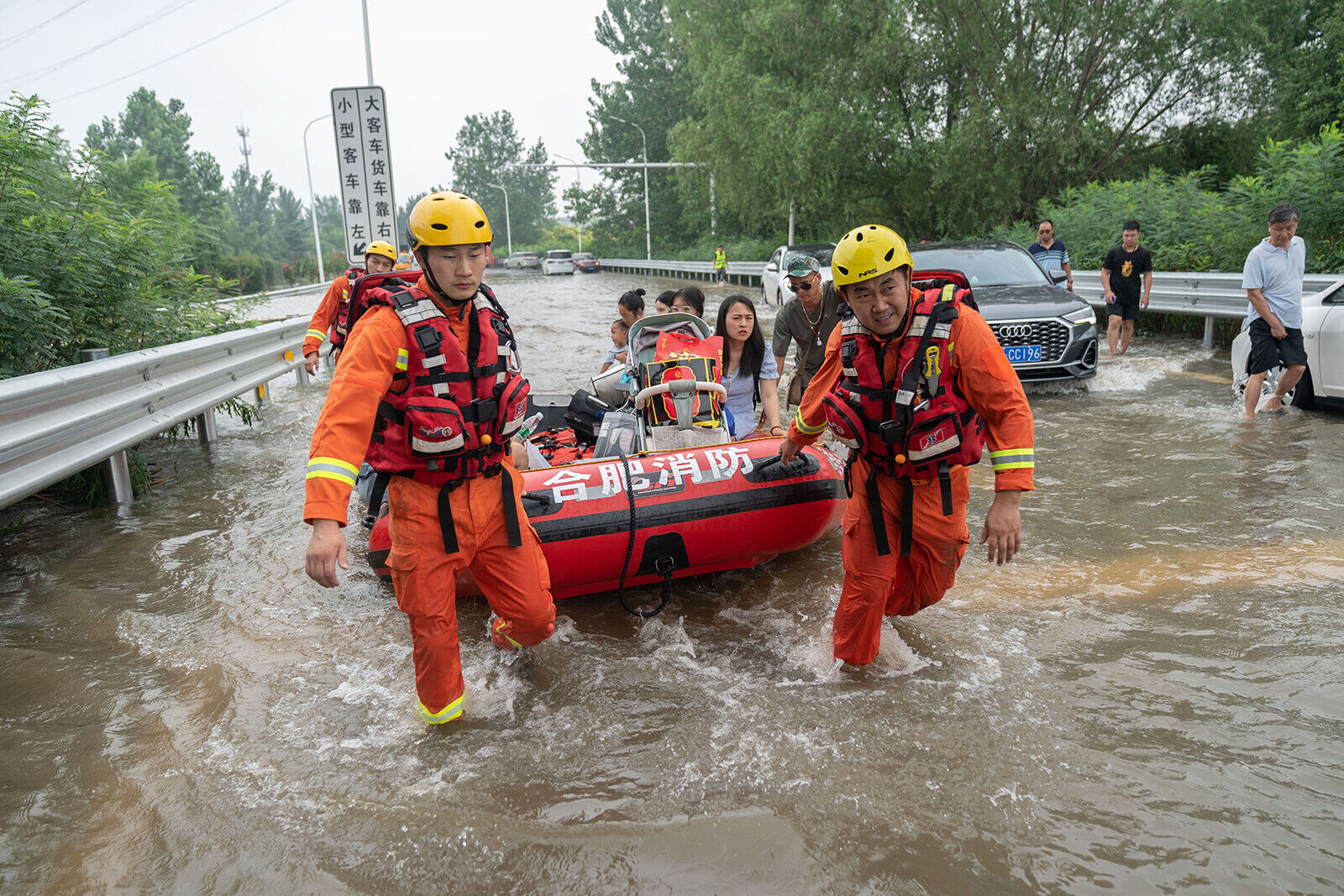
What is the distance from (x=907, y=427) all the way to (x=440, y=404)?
1.82m

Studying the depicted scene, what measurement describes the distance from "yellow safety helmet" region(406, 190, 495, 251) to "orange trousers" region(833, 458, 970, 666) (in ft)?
6.14

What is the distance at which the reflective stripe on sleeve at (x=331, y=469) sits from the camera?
304 cm

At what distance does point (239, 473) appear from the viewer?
24.8ft

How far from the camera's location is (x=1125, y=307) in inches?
456

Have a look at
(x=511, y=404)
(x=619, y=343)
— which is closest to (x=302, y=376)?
(x=619, y=343)

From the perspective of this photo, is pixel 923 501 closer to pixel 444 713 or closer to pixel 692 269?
pixel 444 713

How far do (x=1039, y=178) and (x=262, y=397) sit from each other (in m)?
17.1

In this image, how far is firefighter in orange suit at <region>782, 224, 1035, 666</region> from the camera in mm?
3457

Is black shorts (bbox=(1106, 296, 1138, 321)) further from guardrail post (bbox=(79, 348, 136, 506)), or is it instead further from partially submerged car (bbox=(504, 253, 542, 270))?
partially submerged car (bbox=(504, 253, 542, 270))

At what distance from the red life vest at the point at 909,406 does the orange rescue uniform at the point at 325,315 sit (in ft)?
16.2

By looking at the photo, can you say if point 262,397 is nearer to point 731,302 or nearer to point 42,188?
point 42,188

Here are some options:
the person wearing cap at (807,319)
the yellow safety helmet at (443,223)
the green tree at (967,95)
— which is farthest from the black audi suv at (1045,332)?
the green tree at (967,95)

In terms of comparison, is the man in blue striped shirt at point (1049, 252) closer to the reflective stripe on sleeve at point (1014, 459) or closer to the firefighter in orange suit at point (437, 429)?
the reflective stripe on sleeve at point (1014, 459)

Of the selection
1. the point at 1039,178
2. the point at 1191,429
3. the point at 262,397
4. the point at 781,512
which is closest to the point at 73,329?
the point at 262,397
